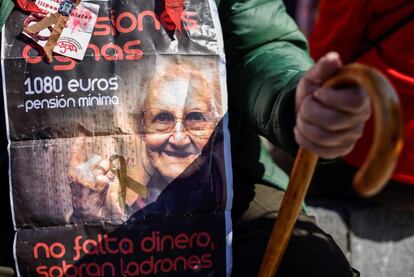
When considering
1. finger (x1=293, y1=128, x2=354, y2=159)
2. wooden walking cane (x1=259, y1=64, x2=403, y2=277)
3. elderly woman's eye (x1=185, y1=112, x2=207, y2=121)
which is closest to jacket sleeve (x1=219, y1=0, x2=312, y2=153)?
elderly woman's eye (x1=185, y1=112, x2=207, y2=121)

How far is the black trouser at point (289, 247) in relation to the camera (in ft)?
4.08

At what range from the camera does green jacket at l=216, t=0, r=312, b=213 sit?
127 cm

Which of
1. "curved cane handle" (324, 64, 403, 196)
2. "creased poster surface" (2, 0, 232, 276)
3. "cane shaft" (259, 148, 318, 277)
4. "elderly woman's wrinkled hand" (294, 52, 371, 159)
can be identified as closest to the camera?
"curved cane handle" (324, 64, 403, 196)

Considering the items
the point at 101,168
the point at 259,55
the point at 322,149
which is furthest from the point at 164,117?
the point at 322,149

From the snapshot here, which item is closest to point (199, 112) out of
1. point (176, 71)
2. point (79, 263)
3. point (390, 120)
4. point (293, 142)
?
point (176, 71)

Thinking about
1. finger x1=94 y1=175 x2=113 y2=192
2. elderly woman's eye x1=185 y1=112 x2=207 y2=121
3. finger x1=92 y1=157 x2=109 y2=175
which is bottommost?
finger x1=94 y1=175 x2=113 y2=192

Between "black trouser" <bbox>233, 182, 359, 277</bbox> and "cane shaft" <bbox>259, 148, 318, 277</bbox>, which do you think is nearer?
"cane shaft" <bbox>259, 148, 318, 277</bbox>

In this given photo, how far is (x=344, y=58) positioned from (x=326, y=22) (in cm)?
15

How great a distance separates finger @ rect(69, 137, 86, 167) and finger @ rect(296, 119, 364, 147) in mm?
444

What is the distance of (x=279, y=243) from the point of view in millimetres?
1131

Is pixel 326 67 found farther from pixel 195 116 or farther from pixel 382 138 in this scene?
pixel 195 116

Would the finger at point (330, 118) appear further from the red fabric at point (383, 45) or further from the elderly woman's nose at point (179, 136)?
the red fabric at point (383, 45)

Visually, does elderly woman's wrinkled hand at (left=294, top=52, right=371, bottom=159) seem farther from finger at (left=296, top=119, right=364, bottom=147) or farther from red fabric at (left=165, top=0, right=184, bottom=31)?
red fabric at (left=165, top=0, right=184, bottom=31)

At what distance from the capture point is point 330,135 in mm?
926
